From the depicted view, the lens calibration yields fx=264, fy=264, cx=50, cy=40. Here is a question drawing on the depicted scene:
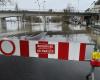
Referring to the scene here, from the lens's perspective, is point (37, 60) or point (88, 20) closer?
point (37, 60)

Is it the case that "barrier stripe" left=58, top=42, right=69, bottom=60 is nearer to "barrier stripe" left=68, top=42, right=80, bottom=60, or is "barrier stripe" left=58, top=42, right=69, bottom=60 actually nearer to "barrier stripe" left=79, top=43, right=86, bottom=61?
"barrier stripe" left=68, top=42, right=80, bottom=60

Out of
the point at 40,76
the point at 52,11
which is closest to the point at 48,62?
the point at 40,76

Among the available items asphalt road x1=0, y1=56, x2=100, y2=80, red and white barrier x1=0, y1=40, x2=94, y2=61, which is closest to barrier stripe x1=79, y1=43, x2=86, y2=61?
red and white barrier x1=0, y1=40, x2=94, y2=61

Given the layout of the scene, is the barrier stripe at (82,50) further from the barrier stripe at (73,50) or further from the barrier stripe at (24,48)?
the barrier stripe at (24,48)

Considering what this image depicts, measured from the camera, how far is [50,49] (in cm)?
620

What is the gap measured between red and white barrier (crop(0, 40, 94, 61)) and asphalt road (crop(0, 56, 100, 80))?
54cm

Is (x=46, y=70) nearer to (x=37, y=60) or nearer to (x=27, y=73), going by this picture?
(x=27, y=73)

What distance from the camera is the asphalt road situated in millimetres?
6408

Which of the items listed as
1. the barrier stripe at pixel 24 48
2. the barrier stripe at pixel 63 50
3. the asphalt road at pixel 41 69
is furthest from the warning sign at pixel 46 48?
the asphalt road at pixel 41 69

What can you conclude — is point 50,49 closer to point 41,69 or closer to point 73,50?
point 73,50

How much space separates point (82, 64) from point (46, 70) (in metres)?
1.49

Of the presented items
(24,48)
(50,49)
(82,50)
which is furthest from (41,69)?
(82,50)

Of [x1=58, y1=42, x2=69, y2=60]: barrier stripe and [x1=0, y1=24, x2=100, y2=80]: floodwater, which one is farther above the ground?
[x1=58, y1=42, x2=69, y2=60]: barrier stripe

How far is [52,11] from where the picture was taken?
301ft
